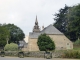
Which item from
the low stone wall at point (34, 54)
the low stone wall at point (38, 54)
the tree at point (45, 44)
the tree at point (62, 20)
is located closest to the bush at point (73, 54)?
the low stone wall at point (38, 54)

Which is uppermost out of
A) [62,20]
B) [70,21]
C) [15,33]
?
[62,20]

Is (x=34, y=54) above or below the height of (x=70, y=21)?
below

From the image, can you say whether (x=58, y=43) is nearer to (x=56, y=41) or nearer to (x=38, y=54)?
(x=56, y=41)

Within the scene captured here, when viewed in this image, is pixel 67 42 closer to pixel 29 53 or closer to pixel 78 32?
pixel 78 32

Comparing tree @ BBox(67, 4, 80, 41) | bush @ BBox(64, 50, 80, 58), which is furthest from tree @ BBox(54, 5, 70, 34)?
bush @ BBox(64, 50, 80, 58)

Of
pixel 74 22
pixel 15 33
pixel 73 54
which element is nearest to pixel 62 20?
pixel 74 22

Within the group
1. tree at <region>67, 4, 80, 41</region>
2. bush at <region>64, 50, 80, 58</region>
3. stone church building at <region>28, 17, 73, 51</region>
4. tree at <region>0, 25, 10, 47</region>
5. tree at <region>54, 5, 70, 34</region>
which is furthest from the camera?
tree at <region>0, 25, 10, 47</region>

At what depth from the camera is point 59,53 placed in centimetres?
4484

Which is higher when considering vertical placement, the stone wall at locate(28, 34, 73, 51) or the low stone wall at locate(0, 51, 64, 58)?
the stone wall at locate(28, 34, 73, 51)

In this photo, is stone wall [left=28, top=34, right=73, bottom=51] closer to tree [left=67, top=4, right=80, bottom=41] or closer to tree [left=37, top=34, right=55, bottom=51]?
tree [left=67, top=4, right=80, bottom=41]

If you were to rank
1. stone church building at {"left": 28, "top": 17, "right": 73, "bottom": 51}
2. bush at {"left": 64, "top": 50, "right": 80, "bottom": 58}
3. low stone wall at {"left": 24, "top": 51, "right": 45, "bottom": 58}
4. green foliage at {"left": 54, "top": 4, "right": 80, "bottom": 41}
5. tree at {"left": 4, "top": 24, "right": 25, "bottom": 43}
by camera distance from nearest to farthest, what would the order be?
bush at {"left": 64, "top": 50, "right": 80, "bottom": 58} → low stone wall at {"left": 24, "top": 51, "right": 45, "bottom": 58} → stone church building at {"left": 28, "top": 17, "right": 73, "bottom": 51} → green foliage at {"left": 54, "top": 4, "right": 80, "bottom": 41} → tree at {"left": 4, "top": 24, "right": 25, "bottom": 43}

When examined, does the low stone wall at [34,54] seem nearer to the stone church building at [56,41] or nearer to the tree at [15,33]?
the stone church building at [56,41]

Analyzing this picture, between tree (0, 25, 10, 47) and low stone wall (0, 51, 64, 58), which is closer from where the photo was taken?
low stone wall (0, 51, 64, 58)

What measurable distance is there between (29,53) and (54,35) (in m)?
24.2
